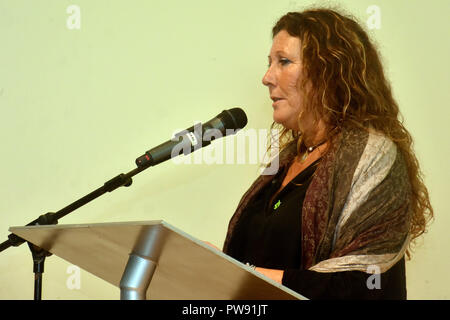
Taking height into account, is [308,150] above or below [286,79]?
below

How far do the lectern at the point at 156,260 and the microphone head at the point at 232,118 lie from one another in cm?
42

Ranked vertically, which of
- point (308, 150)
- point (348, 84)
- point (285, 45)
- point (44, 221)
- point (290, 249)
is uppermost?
point (285, 45)

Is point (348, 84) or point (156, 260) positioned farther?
point (348, 84)

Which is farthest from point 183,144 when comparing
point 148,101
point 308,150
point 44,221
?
point 148,101

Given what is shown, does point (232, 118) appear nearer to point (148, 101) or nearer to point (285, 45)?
point (285, 45)

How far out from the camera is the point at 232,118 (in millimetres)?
1311

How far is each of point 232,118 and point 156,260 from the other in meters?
0.51

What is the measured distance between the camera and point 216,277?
83 cm

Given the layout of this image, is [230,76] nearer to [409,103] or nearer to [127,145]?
[127,145]

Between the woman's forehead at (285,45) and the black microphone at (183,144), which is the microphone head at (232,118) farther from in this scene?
the woman's forehead at (285,45)

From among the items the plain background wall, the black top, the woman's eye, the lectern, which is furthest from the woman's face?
the lectern

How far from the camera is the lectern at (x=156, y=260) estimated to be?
2.40 feet

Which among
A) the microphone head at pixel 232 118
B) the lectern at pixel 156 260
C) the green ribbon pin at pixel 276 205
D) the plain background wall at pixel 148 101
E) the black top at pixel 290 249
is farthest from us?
the plain background wall at pixel 148 101

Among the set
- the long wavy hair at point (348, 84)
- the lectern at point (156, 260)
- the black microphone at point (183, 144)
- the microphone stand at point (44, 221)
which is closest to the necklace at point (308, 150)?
the long wavy hair at point (348, 84)
